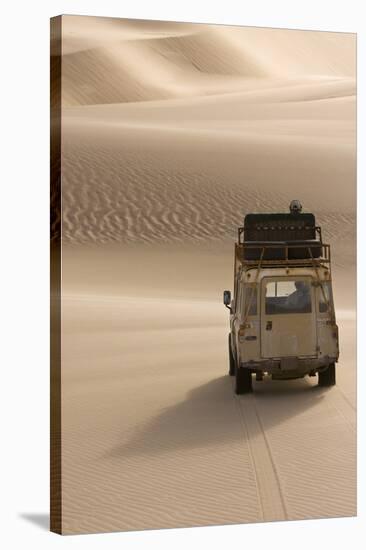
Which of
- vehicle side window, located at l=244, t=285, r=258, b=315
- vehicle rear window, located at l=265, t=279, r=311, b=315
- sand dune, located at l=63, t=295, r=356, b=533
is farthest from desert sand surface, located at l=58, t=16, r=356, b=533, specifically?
vehicle rear window, located at l=265, t=279, r=311, b=315

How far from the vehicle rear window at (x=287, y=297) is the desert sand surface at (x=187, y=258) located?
386 mm

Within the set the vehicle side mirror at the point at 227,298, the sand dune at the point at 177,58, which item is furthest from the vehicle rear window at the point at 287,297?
the sand dune at the point at 177,58

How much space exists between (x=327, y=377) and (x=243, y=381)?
0.97 metres

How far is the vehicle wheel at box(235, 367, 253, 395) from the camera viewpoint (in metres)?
14.2

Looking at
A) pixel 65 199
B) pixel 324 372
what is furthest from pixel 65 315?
pixel 324 372

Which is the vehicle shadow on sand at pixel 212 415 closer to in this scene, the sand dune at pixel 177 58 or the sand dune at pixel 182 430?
the sand dune at pixel 182 430

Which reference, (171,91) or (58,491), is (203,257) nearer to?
(171,91)

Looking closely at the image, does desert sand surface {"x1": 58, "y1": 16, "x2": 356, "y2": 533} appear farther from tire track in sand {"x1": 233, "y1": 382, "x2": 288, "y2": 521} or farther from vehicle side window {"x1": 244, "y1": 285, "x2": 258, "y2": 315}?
vehicle side window {"x1": 244, "y1": 285, "x2": 258, "y2": 315}

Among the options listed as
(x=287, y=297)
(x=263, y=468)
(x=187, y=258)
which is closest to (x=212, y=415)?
(x=263, y=468)

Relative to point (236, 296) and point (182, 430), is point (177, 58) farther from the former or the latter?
point (182, 430)

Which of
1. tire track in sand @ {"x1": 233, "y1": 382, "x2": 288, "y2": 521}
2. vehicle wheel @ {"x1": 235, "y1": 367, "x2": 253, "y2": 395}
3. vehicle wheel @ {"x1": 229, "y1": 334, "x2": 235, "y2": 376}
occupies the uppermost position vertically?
vehicle wheel @ {"x1": 229, "y1": 334, "x2": 235, "y2": 376}

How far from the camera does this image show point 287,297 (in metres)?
14.4

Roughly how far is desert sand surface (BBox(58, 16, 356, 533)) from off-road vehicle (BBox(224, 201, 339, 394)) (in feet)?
0.42

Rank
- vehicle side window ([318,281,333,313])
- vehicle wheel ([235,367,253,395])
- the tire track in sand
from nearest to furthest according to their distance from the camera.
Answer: the tire track in sand → vehicle wheel ([235,367,253,395]) → vehicle side window ([318,281,333,313])
